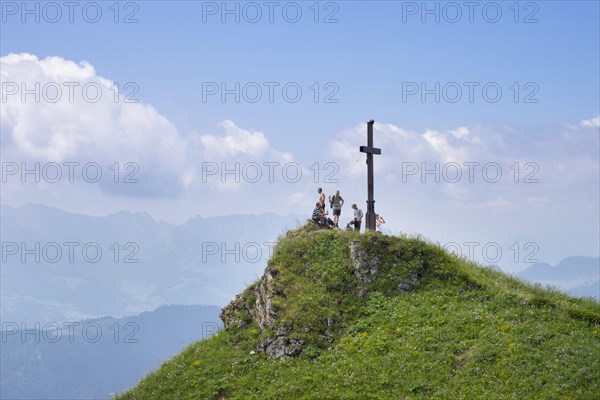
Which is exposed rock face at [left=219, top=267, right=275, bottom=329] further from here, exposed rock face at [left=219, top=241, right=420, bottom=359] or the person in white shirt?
the person in white shirt

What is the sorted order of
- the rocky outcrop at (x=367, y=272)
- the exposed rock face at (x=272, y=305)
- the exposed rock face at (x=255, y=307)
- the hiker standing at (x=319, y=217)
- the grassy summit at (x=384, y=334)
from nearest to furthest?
the grassy summit at (x=384, y=334) → the exposed rock face at (x=272, y=305) → the exposed rock face at (x=255, y=307) → the rocky outcrop at (x=367, y=272) → the hiker standing at (x=319, y=217)

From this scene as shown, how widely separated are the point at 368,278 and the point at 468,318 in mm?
6862

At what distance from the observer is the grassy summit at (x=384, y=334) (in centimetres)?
3056

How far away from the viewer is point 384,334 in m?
35.5

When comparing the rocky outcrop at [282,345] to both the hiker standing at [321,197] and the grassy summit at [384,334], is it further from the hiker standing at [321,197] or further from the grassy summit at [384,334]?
the hiker standing at [321,197]

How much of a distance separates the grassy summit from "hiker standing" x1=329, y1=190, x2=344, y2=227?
2.02 meters

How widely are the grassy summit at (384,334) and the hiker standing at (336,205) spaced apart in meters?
2.02

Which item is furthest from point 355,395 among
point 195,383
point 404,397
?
point 195,383

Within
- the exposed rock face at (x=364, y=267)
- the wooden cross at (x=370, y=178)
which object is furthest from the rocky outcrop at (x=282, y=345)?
the wooden cross at (x=370, y=178)

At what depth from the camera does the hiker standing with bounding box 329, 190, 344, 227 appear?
45.0m

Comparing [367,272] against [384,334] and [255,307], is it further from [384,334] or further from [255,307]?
[255,307]

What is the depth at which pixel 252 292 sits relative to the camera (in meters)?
42.0

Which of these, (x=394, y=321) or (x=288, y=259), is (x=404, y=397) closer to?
(x=394, y=321)

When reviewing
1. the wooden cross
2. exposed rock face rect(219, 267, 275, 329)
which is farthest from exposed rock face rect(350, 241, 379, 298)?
exposed rock face rect(219, 267, 275, 329)
